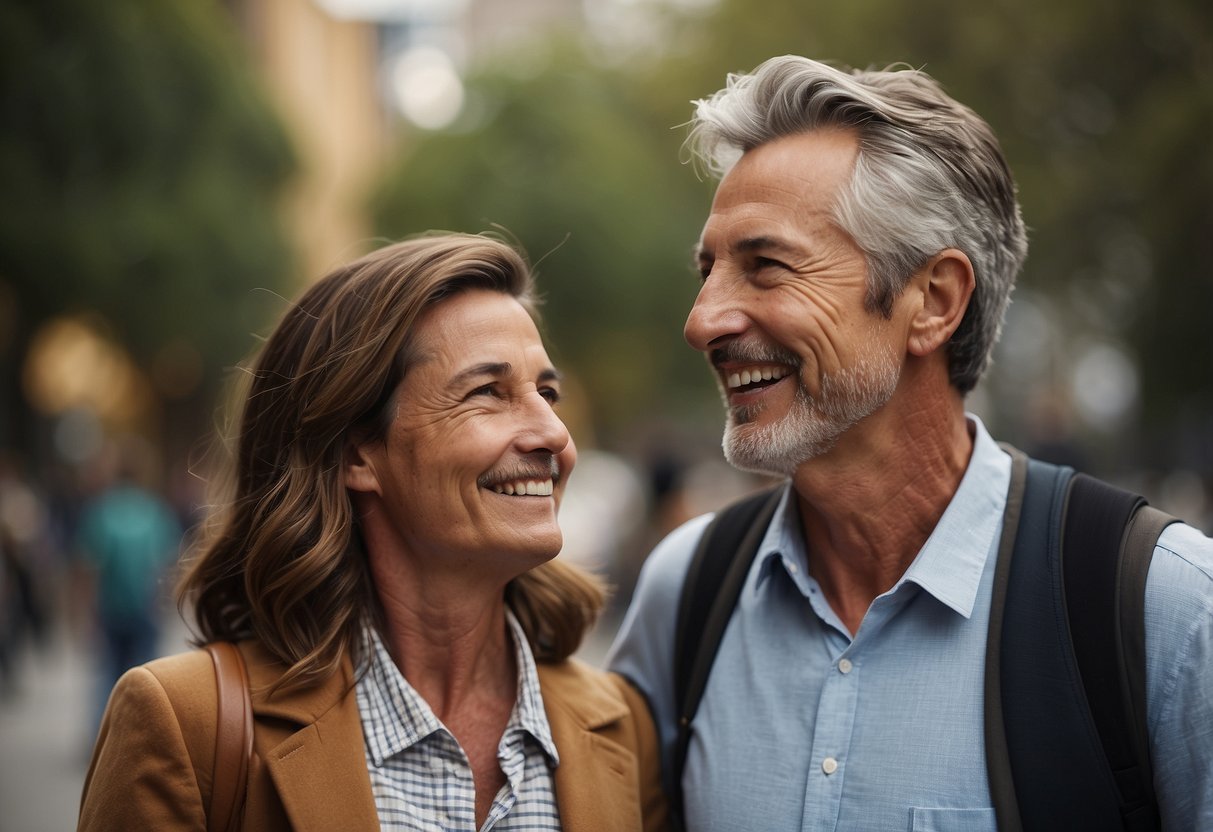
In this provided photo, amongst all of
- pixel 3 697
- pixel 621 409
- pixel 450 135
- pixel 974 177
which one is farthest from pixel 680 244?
pixel 974 177

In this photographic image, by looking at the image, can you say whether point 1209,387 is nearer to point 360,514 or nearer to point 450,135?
point 360,514

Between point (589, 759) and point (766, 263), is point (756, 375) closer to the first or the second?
point (766, 263)

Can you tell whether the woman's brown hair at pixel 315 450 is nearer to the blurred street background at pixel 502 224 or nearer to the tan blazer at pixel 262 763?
the tan blazer at pixel 262 763

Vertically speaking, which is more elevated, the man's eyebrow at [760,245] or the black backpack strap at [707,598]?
the man's eyebrow at [760,245]

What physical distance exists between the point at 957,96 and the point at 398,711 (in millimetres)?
11611

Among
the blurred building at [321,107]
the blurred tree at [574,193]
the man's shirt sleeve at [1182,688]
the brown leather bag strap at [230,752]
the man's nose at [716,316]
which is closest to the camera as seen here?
the man's shirt sleeve at [1182,688]

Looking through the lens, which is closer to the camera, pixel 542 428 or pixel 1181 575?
pixel 1181 575

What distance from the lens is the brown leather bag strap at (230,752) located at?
253 cm

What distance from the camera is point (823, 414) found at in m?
2.76

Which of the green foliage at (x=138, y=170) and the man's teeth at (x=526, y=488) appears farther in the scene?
the green foliage at (x=138, y=170)

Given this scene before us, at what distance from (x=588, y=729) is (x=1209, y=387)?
13.7m

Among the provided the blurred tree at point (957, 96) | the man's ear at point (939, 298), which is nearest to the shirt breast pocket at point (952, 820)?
the man's ear at point (939, 298)

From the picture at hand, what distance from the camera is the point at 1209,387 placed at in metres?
14.5

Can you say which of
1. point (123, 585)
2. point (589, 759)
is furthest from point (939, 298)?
point (123, 585)
